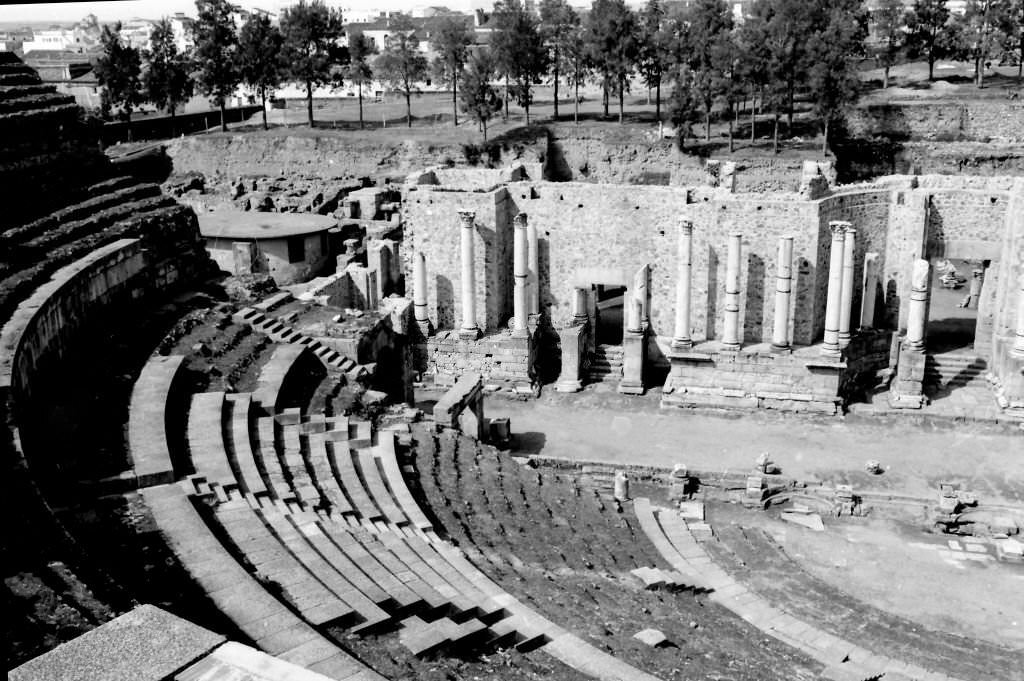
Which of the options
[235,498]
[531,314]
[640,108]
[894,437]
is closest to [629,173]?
[640,108]

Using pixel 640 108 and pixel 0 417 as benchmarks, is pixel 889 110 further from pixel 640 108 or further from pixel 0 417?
pixel 0 417

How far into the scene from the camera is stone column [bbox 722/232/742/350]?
114ft

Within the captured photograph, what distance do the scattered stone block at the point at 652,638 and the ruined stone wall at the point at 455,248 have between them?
19513 millimetres

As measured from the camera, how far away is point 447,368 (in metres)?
37.4

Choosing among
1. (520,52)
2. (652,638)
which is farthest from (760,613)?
(520,52)

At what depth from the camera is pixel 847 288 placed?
3462 centimetres

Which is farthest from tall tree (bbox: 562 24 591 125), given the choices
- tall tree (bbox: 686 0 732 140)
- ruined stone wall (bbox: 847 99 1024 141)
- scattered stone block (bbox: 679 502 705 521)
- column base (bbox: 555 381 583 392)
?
scattered stone block (bbox: 679 502 705 521)

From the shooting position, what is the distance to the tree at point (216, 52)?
2660 inches

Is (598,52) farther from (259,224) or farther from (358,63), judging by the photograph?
(259,224)

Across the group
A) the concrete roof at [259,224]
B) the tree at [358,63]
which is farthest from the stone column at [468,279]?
the tree at [358,63]

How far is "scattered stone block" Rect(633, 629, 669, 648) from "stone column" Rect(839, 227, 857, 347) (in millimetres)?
17606

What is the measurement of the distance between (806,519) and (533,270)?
525 inches

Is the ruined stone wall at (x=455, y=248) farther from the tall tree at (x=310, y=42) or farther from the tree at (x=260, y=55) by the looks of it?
the tall tree at (x=310, y=42)

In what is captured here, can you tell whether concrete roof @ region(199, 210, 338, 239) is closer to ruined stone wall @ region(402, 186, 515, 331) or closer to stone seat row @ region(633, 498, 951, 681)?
ruined stone wall @ region(402, 186, 515, 331)
